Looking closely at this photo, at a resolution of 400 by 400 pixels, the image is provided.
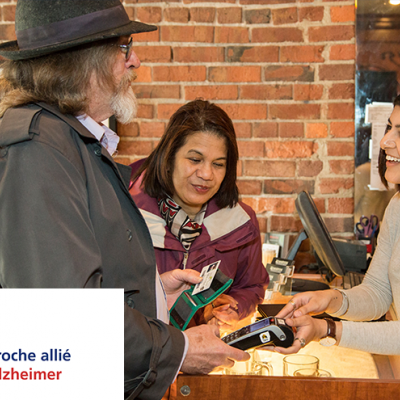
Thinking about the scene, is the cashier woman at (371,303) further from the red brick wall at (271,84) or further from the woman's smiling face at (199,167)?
the red brick wall at (271,84)

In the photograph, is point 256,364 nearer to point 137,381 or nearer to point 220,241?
point 137,381

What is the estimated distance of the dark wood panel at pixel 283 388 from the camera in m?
0.94

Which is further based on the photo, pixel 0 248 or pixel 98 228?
pixel 98 228

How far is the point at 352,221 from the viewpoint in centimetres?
237

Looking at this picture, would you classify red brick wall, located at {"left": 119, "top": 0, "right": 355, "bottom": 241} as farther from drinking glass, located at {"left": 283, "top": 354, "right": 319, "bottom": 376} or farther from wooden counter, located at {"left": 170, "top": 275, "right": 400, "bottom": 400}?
wooden counter, located at {"left": 170, "top": 275, "right": 400, "bottom": 400}

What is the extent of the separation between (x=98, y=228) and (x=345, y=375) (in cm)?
69

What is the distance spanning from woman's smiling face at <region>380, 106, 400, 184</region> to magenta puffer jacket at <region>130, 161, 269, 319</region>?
1.96 ft

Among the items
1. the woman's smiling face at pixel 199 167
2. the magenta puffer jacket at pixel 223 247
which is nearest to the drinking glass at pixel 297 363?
the magenta puffer jacket at pixel 223 247

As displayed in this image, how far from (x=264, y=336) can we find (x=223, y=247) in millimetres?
670

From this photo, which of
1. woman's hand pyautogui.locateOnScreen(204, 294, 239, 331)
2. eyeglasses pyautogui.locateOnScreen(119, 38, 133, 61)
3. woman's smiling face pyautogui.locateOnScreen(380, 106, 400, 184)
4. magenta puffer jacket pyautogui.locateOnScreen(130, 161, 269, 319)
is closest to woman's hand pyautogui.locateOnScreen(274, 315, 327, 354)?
woman's hand pyautogui.locateOnScreen(204, 294, 239, 331)

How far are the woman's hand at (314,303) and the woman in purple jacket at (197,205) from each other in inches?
11.4

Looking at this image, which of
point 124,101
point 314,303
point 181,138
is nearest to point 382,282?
point 314,303

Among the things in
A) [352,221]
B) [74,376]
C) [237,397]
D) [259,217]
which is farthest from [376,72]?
[74,376]

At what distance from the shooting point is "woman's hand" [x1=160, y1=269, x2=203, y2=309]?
132 centimetres
